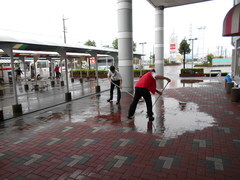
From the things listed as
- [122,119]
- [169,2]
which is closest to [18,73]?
[169,2]

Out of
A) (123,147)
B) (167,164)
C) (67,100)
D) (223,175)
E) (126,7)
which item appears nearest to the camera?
(223,175)

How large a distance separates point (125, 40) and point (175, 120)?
281 inches

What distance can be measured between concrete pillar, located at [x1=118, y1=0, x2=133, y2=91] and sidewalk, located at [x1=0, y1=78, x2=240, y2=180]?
5242mm

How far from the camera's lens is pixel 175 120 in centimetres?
622

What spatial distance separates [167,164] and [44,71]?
118 ft

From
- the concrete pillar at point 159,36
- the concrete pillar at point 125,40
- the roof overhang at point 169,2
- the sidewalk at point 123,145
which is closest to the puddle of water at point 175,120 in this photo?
the sidewalk at point 123,145

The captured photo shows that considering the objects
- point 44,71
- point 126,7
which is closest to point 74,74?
point 44,71

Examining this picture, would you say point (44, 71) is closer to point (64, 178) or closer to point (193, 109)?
point (193, 109)

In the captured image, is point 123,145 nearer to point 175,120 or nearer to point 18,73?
point 175,120

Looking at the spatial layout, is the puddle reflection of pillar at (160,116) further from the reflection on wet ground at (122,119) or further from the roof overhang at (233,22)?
the roof overhang at (233,22)

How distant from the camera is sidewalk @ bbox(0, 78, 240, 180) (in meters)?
3.46

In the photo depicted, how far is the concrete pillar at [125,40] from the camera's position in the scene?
11750mm

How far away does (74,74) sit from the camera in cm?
2900

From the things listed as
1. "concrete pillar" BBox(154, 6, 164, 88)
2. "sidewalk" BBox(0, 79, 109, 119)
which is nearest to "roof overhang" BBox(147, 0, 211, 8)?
"concrete pillar" BBox(154, 6, 164, 88)
